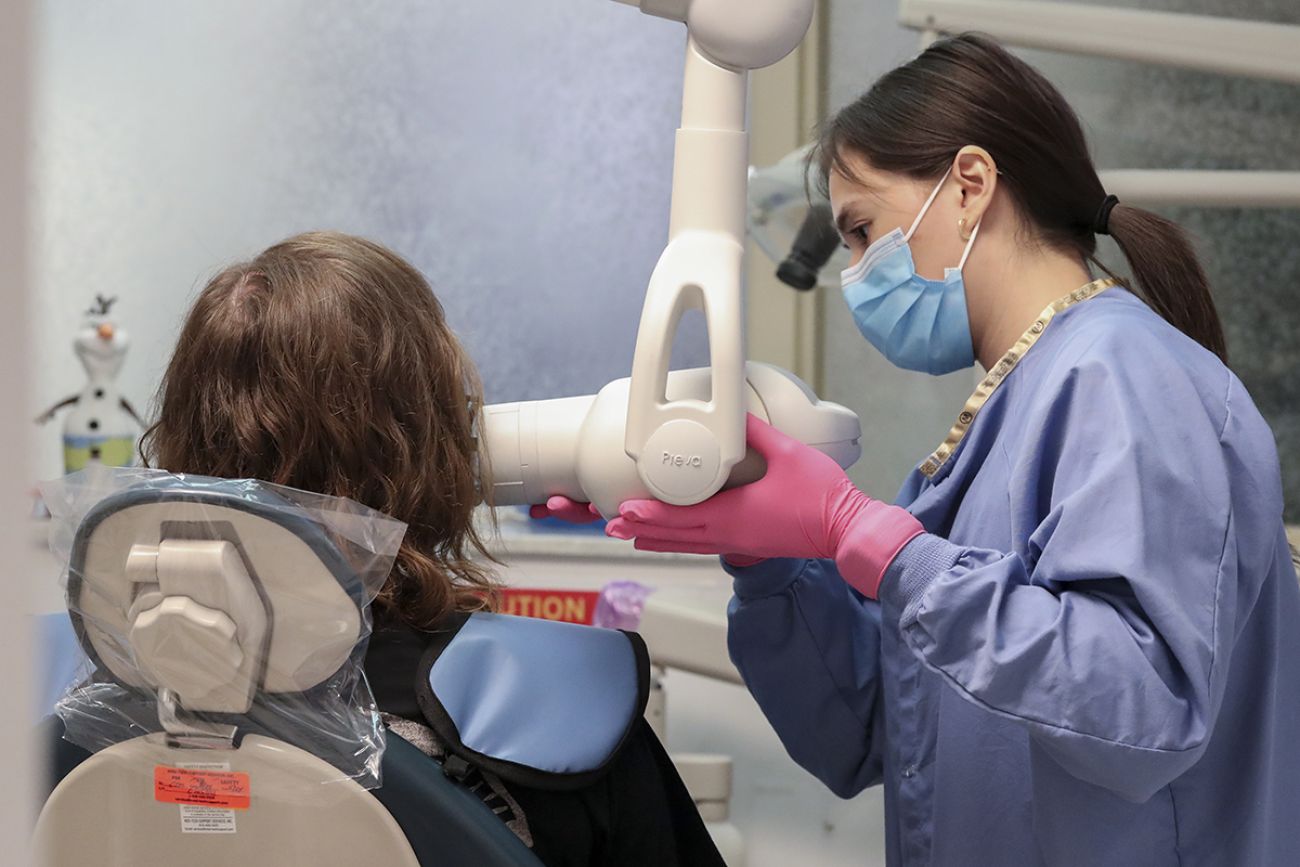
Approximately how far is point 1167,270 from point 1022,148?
0.17 metres

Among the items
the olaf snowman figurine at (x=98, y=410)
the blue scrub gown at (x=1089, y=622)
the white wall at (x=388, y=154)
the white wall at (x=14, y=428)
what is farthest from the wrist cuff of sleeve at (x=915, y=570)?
the olaf snowman figurine at (x=98, y=410)

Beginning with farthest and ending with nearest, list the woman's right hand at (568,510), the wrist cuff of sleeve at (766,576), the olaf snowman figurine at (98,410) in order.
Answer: the olaf snowman figurine at (98,410) → the wrist cuff of sleeve at (766,576) → the woman's right hand at (568,510)

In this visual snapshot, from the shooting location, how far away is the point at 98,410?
2.40m

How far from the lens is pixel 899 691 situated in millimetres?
1112

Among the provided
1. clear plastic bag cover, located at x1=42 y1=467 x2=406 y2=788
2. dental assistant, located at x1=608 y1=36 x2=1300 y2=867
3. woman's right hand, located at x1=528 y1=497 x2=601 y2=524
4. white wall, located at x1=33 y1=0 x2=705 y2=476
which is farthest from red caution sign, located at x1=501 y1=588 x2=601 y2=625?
clear plastic bag cover, located at x1=42 y1=467 x2=406 y2=788

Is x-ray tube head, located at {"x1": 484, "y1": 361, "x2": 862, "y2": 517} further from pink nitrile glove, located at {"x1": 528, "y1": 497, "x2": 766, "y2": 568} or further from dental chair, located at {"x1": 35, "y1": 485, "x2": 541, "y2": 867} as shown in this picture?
dental chair, located at {"x1": 35, "y1": 485, "x2": 541, "y2": 867}

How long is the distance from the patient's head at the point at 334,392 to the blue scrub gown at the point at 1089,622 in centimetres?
33

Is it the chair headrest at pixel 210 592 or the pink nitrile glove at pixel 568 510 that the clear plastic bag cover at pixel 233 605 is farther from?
the pink nitrile glove at pixel 568 510

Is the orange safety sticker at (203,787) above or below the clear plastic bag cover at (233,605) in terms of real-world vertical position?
below

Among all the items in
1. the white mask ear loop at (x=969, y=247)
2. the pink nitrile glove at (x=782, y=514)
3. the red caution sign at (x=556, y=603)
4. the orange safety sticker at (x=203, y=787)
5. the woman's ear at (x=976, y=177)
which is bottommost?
the red caution sign at (x=556, y=603)

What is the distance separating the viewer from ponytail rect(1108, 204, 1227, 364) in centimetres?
112

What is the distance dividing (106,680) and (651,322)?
1.36 ft

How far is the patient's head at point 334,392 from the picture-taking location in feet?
2.95

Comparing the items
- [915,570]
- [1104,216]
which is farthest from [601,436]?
[1104,216]
